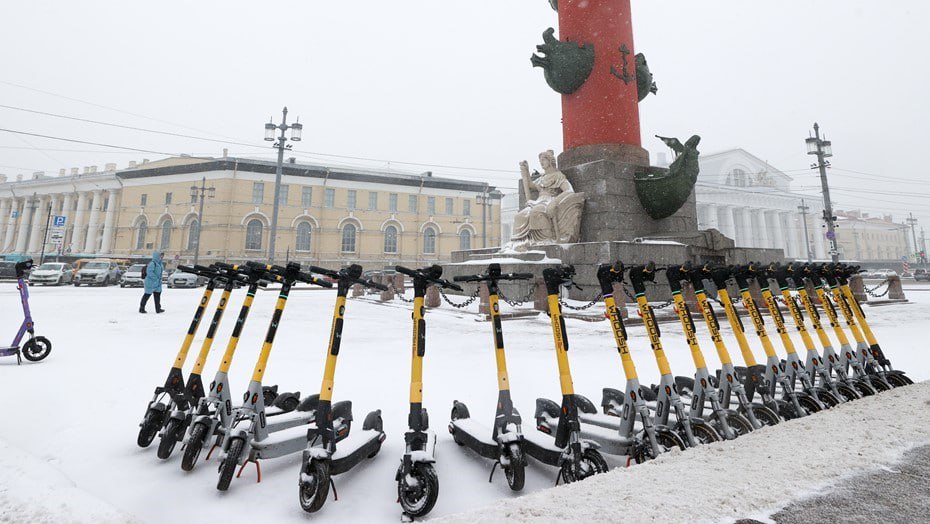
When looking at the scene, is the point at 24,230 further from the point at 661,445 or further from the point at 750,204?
the point at 750,204

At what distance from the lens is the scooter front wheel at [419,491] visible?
2.07 metres

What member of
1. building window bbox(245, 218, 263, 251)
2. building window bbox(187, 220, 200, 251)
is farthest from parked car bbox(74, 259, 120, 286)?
building window bbox(187, 220, 200, 251)

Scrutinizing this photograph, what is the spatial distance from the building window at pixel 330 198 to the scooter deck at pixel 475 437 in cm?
4442

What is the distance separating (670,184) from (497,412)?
12.1 metres

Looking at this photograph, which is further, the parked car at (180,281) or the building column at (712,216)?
the building column at (712,216)

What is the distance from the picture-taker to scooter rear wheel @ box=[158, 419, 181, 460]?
107 inches

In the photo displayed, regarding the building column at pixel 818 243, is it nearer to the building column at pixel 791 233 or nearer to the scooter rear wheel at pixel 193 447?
the building column at pixel 791 233

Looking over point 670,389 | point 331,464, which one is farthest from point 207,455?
point 670,389

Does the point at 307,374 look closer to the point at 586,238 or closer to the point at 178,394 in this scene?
the point at 178,394

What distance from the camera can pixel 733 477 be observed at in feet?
6.31

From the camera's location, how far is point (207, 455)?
275 centimetres

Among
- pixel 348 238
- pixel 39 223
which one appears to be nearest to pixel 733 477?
pixel 348 238

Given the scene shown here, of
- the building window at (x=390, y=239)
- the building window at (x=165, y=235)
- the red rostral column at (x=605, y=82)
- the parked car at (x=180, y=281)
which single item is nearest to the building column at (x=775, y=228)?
the building window at (x=390, y=239)

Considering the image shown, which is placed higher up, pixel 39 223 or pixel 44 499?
pixel 39 223
